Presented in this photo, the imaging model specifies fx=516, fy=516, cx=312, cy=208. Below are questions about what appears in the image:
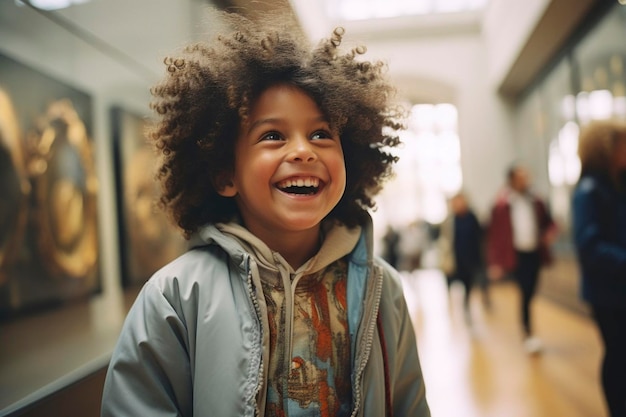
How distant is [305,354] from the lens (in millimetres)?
1316

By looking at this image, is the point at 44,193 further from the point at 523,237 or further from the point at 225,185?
the point at 523,237

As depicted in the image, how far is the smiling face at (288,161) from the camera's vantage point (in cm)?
130

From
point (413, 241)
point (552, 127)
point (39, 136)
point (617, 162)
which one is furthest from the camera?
point (413, 241)

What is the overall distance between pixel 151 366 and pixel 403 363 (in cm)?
70

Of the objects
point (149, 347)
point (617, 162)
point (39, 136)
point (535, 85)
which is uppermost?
point (535, 85)

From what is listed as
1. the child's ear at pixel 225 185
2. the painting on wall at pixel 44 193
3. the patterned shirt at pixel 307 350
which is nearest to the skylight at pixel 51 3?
the painting on wall at pixel 44 193

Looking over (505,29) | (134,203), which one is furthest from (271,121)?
(505,29)

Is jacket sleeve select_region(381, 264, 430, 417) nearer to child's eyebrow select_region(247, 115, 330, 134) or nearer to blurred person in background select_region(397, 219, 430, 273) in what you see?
child's eyebrow select_region(247, 115, 330, 134)

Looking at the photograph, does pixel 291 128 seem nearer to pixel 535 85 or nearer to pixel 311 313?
pixel 311 313

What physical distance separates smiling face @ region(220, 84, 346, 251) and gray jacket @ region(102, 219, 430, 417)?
14 centimetres

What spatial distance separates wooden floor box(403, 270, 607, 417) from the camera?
343 cm

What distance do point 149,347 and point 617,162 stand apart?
2.57 metres

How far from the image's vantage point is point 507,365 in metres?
4.46

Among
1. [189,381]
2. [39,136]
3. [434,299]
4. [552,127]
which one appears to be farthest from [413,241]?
[189,381]
